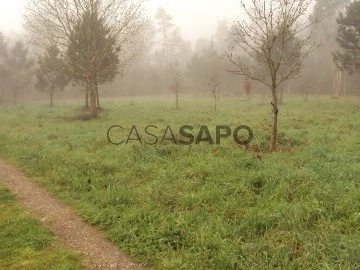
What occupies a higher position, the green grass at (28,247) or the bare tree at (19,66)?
the bare tree at (19,66)

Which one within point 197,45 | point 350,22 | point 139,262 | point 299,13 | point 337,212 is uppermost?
point 197,45

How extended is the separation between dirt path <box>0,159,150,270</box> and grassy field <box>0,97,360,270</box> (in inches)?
9.1

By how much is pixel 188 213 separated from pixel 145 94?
2406 inches

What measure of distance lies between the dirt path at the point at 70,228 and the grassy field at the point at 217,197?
0.23 m

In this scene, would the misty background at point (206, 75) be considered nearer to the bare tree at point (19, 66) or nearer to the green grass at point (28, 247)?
the bare tree at point (19, 66)

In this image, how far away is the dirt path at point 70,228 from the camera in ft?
19.9

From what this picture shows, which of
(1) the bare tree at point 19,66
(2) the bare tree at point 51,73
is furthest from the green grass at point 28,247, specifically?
(1) the bare tree at point 19,66

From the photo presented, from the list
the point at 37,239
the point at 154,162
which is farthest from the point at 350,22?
the point at 37,239

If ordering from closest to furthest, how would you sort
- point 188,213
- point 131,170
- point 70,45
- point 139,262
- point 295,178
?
point 139,262 → point 188,213 → point 295,178 → point 131,170 → point 70,45

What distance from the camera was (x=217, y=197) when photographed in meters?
8.09

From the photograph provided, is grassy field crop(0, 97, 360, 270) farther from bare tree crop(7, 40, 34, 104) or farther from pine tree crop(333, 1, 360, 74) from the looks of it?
bare tree crop(7, 40, 34, 104)

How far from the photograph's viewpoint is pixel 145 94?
6731cm

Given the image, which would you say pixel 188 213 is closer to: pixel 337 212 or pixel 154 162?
pixel 337 212

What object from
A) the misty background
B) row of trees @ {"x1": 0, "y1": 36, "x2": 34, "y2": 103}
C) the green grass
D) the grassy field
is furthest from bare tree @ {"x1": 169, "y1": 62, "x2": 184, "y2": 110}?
the green grass
